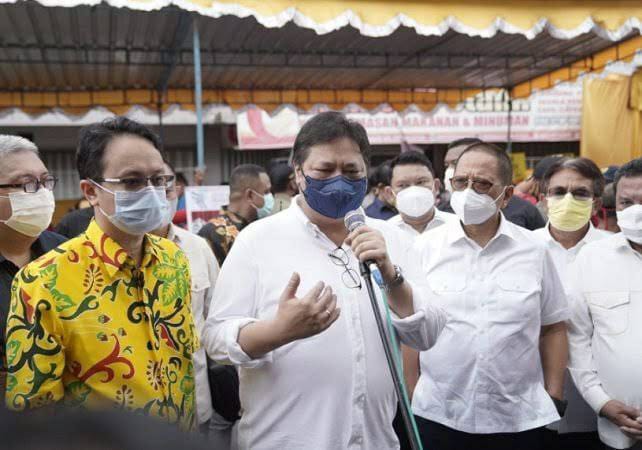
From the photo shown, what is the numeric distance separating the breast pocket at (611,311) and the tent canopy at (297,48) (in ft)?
13.7

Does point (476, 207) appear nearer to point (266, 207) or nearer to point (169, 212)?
point (169, 212)

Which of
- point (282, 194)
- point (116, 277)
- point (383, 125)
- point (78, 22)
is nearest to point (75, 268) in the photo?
point (116, 277)

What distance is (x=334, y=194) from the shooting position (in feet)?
6.61

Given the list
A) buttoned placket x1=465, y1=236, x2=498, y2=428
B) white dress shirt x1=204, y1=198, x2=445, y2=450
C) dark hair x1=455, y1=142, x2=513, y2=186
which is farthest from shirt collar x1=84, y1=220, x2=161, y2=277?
dark hair x1=455, y1=142, x2=513, y2=186

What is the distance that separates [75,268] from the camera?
176 cm

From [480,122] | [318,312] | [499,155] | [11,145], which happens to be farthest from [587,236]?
[480,122]

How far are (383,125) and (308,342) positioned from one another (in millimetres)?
10149

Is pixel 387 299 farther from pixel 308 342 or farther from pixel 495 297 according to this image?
pixel 495 297

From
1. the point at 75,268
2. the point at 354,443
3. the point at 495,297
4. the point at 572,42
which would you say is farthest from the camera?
the point at 572,42

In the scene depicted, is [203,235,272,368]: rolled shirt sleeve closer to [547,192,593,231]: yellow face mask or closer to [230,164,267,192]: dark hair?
[547,192,593,231]: yellow face mask

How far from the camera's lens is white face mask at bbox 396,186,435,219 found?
14.1ft

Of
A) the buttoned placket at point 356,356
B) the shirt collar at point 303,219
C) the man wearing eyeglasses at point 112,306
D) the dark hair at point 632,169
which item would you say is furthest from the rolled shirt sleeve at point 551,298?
the man wearing eyeglasses at point 112,306

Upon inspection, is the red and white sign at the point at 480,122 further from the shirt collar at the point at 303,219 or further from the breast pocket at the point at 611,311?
the shirt collar at the point at 303,219

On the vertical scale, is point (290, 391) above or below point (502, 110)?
below
